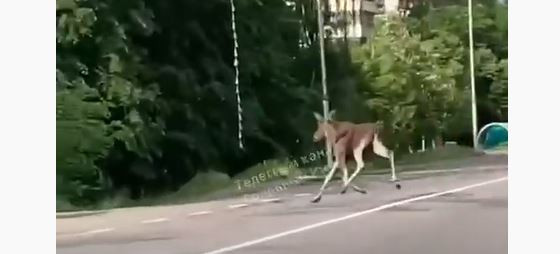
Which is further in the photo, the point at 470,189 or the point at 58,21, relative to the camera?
the point at 470,189

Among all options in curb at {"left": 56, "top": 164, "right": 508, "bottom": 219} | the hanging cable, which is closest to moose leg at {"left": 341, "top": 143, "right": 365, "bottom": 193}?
curb at {"left": 56, "top": 164, "right": 508, "bottom": 219}

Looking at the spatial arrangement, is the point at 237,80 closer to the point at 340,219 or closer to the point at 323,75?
the point at 323,75

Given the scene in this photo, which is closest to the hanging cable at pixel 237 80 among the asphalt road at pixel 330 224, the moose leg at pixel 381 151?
the asphalt road at pixel 330 224

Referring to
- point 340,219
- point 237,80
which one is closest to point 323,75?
point 237,80

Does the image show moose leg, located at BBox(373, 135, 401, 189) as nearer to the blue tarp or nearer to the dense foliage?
the dense foliage

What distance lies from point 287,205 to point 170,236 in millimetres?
212

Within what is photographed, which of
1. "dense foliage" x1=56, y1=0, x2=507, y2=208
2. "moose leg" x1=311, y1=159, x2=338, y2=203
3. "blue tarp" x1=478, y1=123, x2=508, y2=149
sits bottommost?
"moose leg" x1=311, y1=159, x2=338, y2=203

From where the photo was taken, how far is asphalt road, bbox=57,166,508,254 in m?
1.28

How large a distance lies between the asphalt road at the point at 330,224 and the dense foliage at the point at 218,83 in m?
0.06

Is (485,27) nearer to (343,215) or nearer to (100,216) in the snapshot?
(343,215)

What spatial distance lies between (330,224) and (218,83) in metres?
0.32

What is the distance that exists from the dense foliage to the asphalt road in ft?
0.20
